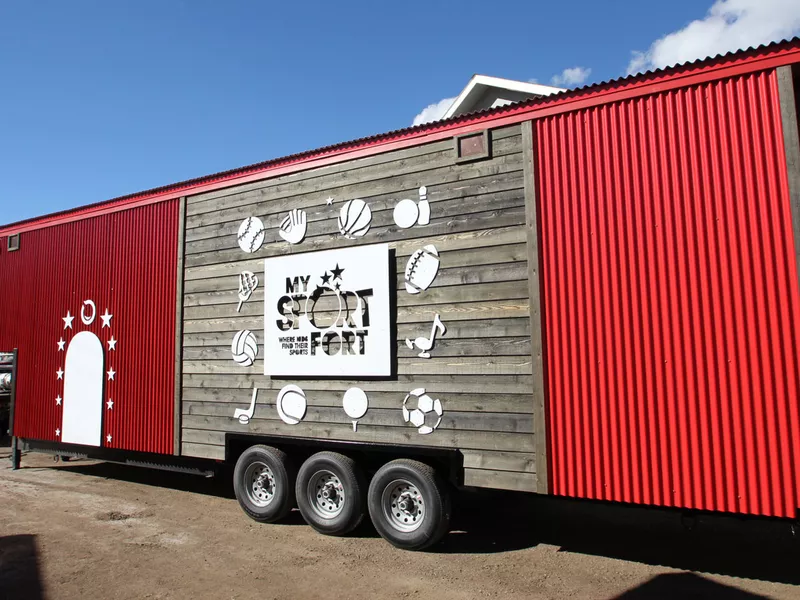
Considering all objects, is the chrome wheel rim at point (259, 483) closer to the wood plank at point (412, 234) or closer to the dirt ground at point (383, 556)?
the dirt ground at point (383, 556)

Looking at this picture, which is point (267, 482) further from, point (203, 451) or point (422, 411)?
point (422, 411)

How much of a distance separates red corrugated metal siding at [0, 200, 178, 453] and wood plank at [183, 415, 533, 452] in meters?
1.18

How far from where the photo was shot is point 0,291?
1188 cm

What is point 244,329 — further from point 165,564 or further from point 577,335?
point 577,335

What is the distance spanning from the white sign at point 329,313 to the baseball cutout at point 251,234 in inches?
15.5

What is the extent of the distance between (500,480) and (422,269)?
2.42 m

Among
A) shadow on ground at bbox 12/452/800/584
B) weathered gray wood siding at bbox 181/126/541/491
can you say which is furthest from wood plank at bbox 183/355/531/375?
shadow on ground at bbox 12/452/800/584

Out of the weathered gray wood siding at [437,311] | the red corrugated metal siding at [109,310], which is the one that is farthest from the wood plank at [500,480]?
the red corrugated metal siding at [109,310]

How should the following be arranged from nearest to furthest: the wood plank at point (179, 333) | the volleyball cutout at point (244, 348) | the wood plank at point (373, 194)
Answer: the wood plank at point (373, 194) → the volleyball cutout at point (244, 348) → the wood plank at point (179, 333)

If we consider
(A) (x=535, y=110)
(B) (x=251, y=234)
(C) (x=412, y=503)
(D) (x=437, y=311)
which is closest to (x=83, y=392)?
(B) (x=251, y=234)

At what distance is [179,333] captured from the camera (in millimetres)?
8812

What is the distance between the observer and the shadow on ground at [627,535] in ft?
19.3

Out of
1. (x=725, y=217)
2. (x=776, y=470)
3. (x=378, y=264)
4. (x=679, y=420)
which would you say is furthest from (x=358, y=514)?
(x=725, y=217)

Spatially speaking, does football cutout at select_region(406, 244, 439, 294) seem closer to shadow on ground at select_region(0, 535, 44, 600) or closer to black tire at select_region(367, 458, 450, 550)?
black tire at select_region(367, 458, 450, 550)
